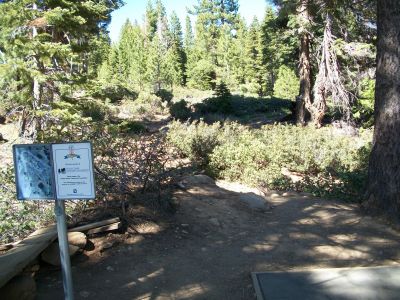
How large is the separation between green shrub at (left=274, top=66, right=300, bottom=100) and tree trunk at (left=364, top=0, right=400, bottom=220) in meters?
38.3

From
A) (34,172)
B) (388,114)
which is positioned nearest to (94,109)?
(388,114)

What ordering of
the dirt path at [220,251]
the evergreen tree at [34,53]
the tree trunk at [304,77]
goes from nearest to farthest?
the dirt path at [220,251], the evergreen tree at [34,53], the tree trunk at [304,77]

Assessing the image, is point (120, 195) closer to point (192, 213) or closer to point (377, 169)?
point (192, 213)

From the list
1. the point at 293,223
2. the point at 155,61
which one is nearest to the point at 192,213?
the point at 293,223

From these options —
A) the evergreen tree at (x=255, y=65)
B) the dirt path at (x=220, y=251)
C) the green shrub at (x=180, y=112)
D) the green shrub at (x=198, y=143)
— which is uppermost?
the evergreen tree at (x=255, y=65)

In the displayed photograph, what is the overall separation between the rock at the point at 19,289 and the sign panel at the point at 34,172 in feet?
3.15

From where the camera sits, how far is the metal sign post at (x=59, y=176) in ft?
10.2

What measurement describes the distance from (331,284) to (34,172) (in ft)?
9.77

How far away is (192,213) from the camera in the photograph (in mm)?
6520

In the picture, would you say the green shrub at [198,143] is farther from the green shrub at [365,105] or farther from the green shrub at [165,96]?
the green shrub at [165,96]

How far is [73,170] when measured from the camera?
314 cm

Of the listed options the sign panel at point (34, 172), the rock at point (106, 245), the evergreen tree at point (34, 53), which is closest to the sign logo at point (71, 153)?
the sign panel at point (34, 172)

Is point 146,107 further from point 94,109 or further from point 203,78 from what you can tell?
point 203,78

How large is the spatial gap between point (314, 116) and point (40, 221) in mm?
14364
